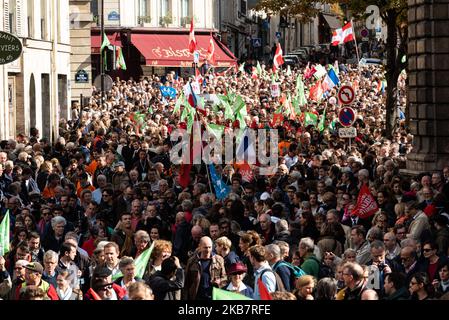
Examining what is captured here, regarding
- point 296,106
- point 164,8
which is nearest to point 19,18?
point 296,106

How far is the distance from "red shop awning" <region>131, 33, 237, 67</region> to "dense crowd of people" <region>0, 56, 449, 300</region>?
41.7 meters

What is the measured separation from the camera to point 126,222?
695 inches

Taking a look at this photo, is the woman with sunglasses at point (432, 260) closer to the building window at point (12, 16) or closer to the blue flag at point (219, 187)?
the blue flag at point (219, 187)

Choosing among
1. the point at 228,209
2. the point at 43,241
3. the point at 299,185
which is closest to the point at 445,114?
the point at 299,185

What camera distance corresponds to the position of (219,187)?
866 inches

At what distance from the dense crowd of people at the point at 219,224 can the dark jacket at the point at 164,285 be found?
0.06ft

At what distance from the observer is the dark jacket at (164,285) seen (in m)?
13.0

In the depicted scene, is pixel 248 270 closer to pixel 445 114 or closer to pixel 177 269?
pixel 177 269

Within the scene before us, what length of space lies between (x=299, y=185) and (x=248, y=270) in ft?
22.7

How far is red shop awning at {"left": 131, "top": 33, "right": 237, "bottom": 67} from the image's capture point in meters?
75.2

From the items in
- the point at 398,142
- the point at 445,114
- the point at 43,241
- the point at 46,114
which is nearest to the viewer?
the point at 43,241

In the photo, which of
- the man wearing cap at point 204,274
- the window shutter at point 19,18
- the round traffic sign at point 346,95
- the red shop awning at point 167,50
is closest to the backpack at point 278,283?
the man wearing cap at point 204,274

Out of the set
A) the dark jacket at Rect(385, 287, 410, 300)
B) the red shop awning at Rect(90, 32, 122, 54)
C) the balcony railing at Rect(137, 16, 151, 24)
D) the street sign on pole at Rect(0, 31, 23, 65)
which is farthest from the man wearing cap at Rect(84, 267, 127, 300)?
the balcony railing at Rect(137, 16, 151, 24)

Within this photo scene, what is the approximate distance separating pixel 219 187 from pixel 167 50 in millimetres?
54429
